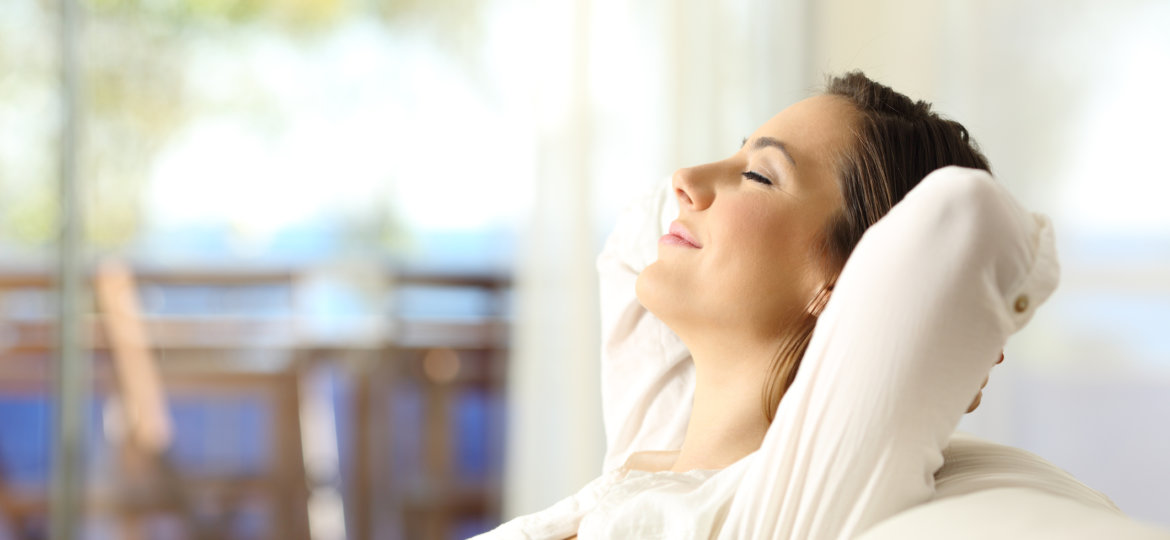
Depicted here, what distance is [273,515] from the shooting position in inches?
111

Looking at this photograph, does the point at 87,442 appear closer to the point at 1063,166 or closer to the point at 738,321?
the point at 738,321

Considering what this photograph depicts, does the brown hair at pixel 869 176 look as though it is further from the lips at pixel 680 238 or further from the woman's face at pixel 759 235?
the lips at pixel 680 238

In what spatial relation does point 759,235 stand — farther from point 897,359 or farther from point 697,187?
point 897,359

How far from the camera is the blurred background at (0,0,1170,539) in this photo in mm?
2668

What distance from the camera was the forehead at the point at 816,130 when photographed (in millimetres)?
1089

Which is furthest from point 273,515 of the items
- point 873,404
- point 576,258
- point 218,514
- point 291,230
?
point 873,404

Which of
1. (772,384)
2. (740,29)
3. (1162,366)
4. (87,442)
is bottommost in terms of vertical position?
(87,442)

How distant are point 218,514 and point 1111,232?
2.34 m

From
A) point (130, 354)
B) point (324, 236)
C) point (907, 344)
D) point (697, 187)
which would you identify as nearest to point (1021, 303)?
point (907, 344)

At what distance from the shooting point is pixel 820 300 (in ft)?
3.52

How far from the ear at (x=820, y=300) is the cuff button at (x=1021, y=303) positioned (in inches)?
12.1

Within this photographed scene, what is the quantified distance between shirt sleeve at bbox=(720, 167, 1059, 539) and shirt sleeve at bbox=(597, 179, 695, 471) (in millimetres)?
533

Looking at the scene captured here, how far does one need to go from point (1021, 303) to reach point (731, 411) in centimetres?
41

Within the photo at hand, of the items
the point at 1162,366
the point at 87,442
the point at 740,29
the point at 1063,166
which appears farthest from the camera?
the point at 740,29
